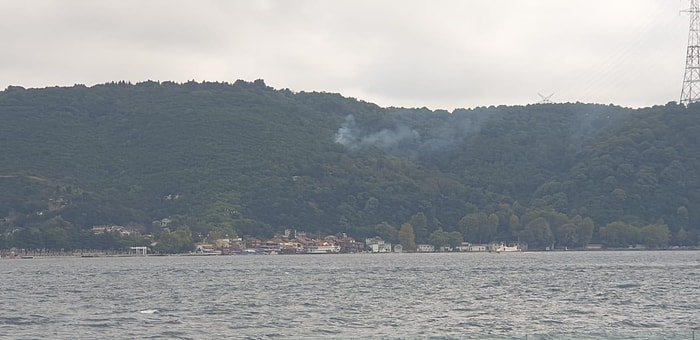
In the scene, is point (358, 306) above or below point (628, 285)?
below

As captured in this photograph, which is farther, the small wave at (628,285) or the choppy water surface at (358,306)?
the small wave at (628,285)

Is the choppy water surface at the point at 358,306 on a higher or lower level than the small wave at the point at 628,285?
lower

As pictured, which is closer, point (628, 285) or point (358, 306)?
point (358, 306)

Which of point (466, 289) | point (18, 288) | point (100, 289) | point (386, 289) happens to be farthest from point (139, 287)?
point (466, 289)

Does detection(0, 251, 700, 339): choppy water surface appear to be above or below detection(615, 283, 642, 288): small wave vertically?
below

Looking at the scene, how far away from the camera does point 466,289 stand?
117 m

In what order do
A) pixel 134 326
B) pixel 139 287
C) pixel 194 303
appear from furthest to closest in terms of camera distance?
pixel 139 287
pixel 194 303
pixel 134 326

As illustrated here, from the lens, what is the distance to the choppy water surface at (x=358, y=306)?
2908 inches

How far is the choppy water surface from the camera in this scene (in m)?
73.9

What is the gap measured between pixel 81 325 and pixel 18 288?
171 feet

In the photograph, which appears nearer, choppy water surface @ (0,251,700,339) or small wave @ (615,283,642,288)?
choppy water surface @ (0,251,700,339)

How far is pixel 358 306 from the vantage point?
309ft

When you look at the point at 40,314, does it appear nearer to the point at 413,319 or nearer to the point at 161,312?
the point at 161,312

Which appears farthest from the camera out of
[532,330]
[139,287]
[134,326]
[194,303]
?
[139,287]
